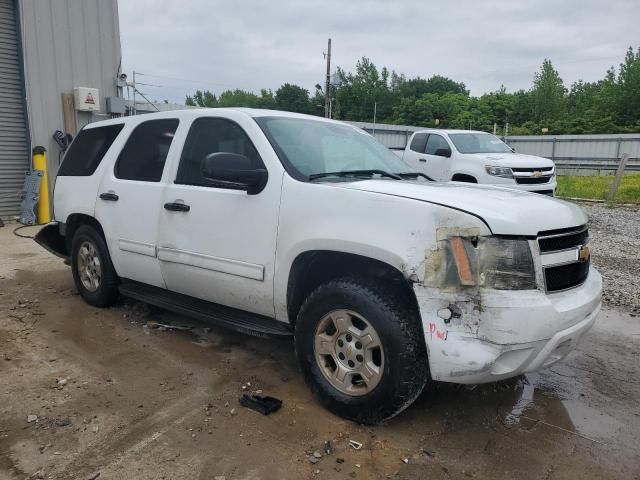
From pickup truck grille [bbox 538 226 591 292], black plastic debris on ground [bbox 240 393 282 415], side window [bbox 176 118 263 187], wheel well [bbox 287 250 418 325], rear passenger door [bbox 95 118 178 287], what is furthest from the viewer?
rear passenger door [bbox 95 118 178 287]

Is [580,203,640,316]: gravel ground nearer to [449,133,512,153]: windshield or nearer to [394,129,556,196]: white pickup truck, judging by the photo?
[394,129,556,196]: white pickup truck

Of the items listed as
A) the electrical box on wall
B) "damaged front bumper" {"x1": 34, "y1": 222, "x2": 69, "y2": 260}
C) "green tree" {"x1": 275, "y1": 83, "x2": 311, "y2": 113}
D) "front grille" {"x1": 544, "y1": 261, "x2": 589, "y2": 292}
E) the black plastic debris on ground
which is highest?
"green tree" {"x1": 275, "y1": 83, "x2": 311, "y2": 113}

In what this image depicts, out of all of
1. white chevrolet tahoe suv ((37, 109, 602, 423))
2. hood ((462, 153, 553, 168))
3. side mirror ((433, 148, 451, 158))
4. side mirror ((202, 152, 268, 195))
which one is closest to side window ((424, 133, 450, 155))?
side mirror ((433, 148, 451, 158))

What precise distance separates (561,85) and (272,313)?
64.3 m

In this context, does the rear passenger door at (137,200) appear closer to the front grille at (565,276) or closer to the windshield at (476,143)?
the front grille at (565,276)

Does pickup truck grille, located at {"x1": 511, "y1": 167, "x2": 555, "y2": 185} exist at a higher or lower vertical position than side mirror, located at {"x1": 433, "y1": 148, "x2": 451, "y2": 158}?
lower

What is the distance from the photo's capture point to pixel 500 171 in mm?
10438

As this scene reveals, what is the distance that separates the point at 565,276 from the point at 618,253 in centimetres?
557

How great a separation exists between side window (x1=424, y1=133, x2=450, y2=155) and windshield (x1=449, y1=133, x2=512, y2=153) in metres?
0.22

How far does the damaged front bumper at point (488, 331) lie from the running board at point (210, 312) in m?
1.12

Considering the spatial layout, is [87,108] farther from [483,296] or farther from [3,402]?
[483,296]

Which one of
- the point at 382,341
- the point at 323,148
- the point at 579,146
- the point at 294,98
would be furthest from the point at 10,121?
the point at 294,98

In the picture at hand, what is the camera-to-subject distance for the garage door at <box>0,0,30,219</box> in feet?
33.1

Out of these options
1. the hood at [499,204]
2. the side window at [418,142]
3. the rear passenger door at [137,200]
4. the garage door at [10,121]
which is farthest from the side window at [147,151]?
the side window at [418,142]
